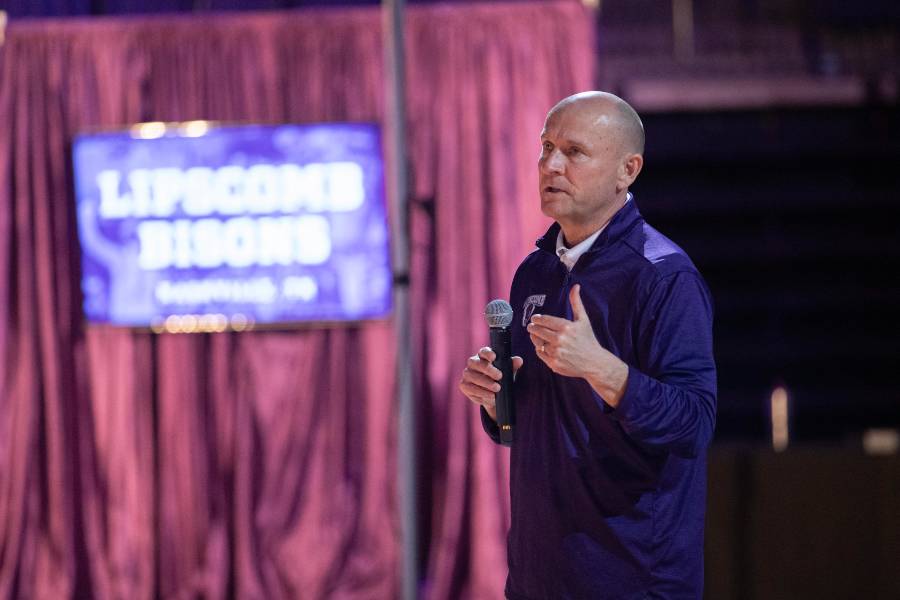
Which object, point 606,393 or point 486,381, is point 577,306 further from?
point 486,381

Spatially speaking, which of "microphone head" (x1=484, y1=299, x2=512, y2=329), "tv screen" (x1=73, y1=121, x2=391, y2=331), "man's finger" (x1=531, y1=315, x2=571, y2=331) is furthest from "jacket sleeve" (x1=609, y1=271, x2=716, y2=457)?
"tv screen" (x1=73, y1=121, x2=391, y2=331)

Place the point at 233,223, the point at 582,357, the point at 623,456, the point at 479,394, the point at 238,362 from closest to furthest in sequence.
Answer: the point at 582,357 → the point at 623,456 → the point at 479,394 → the point at 233,223 → the point at 238,362

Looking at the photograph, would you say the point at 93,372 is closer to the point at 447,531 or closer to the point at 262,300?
the point at 262,300

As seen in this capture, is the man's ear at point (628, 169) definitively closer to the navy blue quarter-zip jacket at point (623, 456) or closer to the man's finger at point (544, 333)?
the navy blue quarter-zip jacket at point (623, 456)

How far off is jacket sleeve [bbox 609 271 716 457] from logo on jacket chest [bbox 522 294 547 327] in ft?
0.61

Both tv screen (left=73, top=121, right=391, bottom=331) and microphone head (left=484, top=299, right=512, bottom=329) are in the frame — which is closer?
microphone head (left=484, top=299, right=512, bottom=329)

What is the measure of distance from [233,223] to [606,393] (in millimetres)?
2776

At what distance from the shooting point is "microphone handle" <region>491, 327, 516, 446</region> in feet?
4.66

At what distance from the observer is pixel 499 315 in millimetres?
1462

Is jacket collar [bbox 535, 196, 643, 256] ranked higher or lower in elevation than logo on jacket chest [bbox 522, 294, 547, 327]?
higher

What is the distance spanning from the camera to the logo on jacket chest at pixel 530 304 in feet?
4.82

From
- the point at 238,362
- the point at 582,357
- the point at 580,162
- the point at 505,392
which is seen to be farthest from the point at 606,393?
the point at 238,362

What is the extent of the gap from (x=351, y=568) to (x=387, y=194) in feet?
5.10

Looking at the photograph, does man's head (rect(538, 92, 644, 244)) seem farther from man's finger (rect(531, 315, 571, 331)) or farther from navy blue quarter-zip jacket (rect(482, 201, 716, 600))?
man's finger (rect(531, 315, 571, 331))
